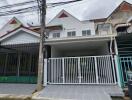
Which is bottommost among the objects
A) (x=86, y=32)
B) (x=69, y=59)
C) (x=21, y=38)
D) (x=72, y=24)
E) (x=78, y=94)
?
(x=78, y=94)

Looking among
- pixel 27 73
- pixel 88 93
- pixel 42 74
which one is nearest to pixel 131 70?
pixel 88 93

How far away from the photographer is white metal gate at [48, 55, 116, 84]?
8.86m

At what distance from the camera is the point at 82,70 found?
939 centimetres

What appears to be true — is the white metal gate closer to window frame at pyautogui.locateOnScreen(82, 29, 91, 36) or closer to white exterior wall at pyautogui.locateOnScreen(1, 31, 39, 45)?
white exterior wall at pyautogui.locateOnScreen(1, 31, 39, 45)

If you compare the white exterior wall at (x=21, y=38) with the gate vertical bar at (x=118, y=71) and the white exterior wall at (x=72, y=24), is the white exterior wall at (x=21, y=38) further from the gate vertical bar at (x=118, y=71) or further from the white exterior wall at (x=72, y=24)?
the white exterior wall at (x=72, y=24)

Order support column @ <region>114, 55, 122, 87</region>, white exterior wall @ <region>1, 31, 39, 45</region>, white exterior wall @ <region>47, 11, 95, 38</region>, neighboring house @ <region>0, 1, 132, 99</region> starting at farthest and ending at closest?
white exterior wall @ <region>47, 11, 95, 38</region>
white exterior wall @ <region>1, 31, 39, 45</region>
neighboring house @ <region>0, 1, 132, 99</region>
support column @ <region>114, 55, 122, 87</region>

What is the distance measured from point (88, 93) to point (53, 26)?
13.7 meters

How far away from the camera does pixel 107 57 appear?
894cm

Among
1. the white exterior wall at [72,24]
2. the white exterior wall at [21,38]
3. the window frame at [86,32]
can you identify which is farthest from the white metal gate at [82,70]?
the window frame at [86,32]

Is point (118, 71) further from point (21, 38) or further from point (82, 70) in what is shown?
point (21, 38)

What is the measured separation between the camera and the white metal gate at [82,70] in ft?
29.1

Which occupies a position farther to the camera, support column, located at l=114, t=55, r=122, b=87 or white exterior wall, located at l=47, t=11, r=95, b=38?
white exterior wall, located at l=47, t=11, r=95, b=38

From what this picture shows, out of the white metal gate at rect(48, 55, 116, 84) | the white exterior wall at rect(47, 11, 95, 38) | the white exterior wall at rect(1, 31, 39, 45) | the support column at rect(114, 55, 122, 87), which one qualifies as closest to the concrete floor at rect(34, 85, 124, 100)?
the support column at rect(114, 55, 122, 87)

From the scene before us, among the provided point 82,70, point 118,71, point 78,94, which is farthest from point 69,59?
point 118,71
